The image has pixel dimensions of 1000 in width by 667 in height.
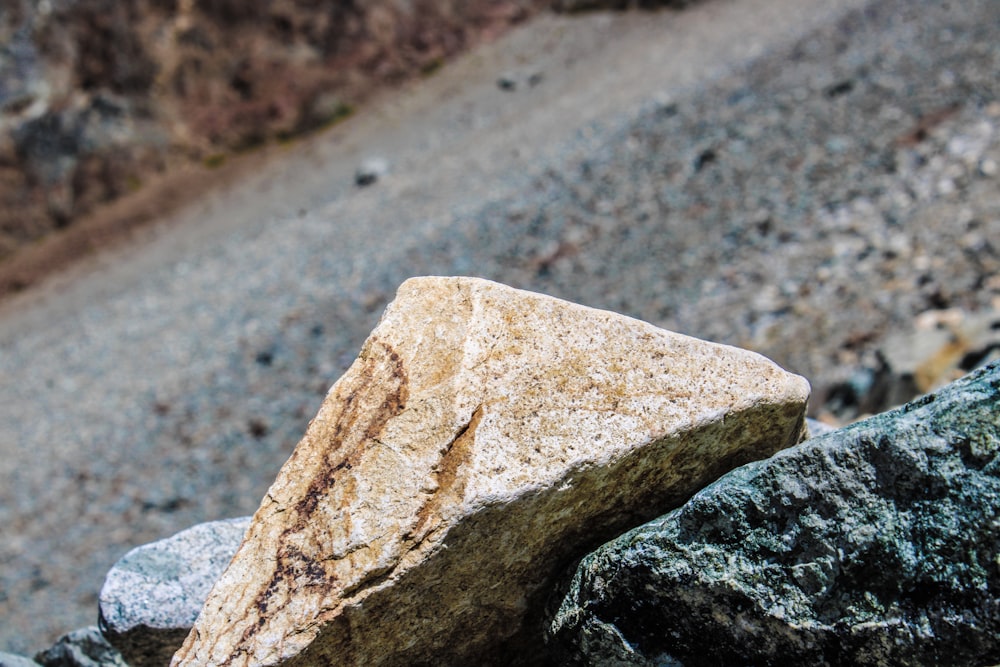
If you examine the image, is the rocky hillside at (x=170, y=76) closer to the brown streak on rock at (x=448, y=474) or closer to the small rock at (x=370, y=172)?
the small rock at (x=370, y=172)

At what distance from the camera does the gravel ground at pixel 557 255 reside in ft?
40.2

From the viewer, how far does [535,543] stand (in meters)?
4.04

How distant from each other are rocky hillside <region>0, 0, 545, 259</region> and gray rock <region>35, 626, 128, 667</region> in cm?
2084

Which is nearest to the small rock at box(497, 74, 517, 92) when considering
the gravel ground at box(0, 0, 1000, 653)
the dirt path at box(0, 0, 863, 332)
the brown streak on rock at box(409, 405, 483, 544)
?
the dirt path at box(0, 0, 863, 332)

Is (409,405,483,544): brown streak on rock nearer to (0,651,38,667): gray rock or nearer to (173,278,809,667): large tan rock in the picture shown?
(173,278,809,667): large tan rock

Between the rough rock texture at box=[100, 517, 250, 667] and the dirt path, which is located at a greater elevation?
the rough rock texture at box=[100, 517, 250, 667]

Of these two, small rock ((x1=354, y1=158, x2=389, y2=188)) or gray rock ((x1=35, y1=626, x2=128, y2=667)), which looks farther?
small rock ((x1=354, y1=158, x2=389, y2=188))

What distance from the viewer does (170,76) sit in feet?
83.6

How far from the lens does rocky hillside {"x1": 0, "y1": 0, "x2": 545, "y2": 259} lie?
23.9m

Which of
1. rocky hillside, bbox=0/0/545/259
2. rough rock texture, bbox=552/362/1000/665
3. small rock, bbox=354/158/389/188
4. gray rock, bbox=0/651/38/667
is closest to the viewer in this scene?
rough rock texture, bbox=552/362/1000/665

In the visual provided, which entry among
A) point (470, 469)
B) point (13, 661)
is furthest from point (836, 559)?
point (13, 661)

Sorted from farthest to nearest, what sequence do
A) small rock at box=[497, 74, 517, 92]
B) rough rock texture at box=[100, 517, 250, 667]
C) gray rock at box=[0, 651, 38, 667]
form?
small rock at box=[497, 74, 517, 92], gray rock at box=[0, 651, 38, 667], rough rock texture at box=[100, 517, 250, 667]

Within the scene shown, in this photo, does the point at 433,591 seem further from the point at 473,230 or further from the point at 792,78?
the point at 792,78

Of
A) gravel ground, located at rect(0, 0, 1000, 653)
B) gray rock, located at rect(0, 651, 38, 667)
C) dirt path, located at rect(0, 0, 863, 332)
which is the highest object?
gray rock, located at rect(0, 651, 38, 667)
